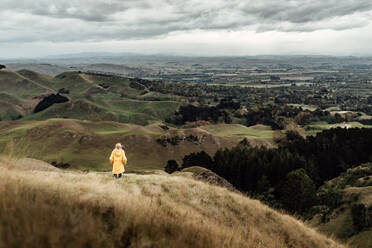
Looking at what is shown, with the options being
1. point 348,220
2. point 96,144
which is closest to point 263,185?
point 348,220

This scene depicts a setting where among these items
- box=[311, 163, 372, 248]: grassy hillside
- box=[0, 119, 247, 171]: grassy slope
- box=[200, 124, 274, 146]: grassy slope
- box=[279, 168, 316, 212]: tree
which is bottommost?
box=[200, 124, 274, 146]: grassy slope

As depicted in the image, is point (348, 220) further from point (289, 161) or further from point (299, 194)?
point (289, 161)

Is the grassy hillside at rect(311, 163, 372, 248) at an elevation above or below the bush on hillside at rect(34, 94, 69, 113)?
above

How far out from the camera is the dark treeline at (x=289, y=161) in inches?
2319

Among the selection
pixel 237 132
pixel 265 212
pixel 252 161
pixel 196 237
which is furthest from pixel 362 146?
pixel 196 237

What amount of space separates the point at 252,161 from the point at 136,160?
3720cm

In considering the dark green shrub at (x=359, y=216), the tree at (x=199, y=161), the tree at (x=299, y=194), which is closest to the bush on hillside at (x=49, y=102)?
the tree at (x=199, y=161)

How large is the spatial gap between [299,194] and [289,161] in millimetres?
22354

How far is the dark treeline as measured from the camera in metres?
58.9

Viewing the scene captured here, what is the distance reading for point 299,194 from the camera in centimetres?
4091

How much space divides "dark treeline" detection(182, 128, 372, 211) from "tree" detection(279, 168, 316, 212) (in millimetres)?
914

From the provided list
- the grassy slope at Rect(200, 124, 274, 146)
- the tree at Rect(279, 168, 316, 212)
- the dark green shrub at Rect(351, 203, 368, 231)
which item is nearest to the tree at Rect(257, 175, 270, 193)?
the tree at Rect(279, 168, 316, 212)

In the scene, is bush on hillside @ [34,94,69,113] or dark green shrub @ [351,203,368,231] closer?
dark green shrub @ [351,203,368,231]

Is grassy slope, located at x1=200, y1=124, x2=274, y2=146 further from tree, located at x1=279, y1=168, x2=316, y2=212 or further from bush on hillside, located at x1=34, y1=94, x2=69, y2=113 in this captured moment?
bush on hillside, located at x1=34, y1=94, x2=69, y2=113
